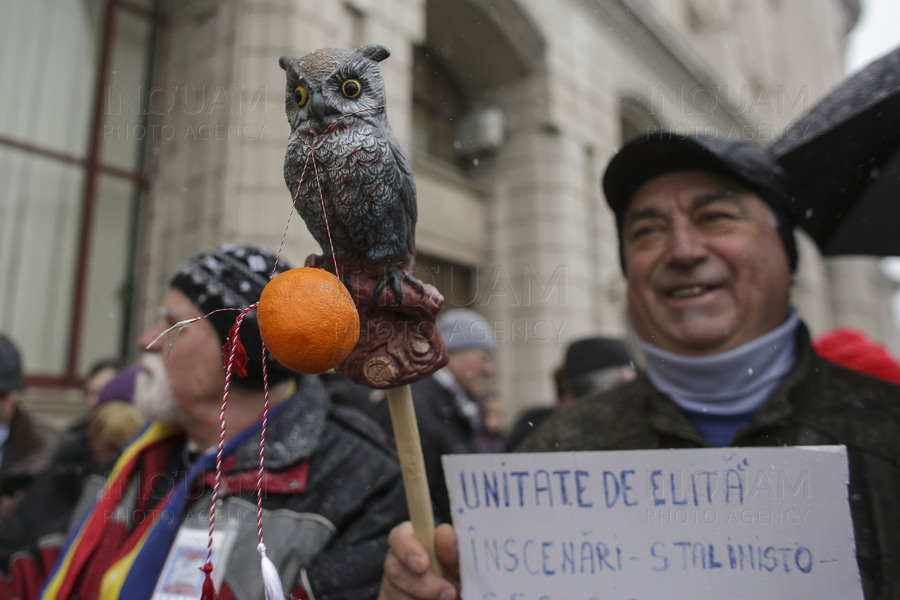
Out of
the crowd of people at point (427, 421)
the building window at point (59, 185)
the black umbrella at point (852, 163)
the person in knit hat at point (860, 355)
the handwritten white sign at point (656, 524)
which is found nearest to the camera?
the handwritten white sign at point (656, 524)

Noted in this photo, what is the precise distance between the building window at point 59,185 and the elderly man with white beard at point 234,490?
1657 millimetres

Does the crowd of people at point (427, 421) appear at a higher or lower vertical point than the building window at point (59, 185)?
lower

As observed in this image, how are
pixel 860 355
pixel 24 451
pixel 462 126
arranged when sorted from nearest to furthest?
pixel 462 126 → pixel 860 355 → pixel 24 451

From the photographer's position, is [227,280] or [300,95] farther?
[227,280]

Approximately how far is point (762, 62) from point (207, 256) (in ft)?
36.0

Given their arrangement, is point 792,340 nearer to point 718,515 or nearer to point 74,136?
point 718,515

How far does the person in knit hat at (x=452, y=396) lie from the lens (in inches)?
45.7

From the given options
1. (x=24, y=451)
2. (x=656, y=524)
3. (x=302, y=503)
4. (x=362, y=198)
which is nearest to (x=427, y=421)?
(x=302, y=503)

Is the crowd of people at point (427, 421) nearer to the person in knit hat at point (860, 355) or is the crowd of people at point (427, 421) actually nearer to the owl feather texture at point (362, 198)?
the owl feather texture at point (362, 198)

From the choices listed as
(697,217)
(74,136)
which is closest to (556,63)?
(697,217)

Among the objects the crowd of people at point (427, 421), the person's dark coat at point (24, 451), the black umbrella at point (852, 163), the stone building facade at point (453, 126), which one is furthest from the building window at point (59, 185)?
the black umbrella at point (852, 163)

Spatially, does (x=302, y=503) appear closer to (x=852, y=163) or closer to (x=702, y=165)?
(x=702, y=165)

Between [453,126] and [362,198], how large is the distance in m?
0.53

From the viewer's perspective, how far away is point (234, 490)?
125cm
